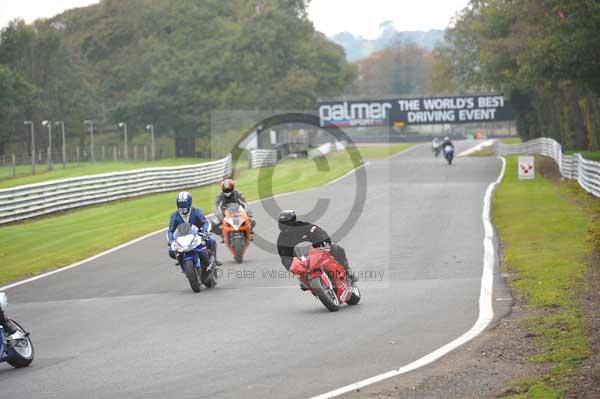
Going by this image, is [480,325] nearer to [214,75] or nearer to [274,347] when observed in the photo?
[274,347]

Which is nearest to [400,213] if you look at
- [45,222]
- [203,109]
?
[45,222]

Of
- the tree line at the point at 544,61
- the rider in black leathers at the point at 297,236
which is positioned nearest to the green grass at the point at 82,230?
the rider in black leathers at the point at 297,236

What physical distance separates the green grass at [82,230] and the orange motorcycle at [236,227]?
428 cm

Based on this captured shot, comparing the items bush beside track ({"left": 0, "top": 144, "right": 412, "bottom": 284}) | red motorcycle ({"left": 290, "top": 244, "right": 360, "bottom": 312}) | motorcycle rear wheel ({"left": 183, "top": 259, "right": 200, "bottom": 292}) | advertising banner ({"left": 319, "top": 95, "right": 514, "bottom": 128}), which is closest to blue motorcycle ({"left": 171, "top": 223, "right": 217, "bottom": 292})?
motorcycle rear wheel ({"left": 183, "top": 259, "right": 200, "bottom": 292})

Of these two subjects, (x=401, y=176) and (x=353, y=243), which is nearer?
(x=353, y=243)

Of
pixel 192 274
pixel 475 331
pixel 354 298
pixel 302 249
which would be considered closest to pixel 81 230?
pixel 192 274

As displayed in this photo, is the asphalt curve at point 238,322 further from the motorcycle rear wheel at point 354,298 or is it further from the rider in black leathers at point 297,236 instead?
the rider in black leathers at point 297,236

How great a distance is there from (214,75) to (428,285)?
76899 millimetres

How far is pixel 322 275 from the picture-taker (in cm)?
1339

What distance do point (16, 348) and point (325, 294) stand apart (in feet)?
14.3

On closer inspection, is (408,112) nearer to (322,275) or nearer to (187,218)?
(187,218)

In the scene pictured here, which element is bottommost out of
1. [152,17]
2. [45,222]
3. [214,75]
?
[45,222]

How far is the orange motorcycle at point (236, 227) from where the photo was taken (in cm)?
1897

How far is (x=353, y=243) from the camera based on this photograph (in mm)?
22000
